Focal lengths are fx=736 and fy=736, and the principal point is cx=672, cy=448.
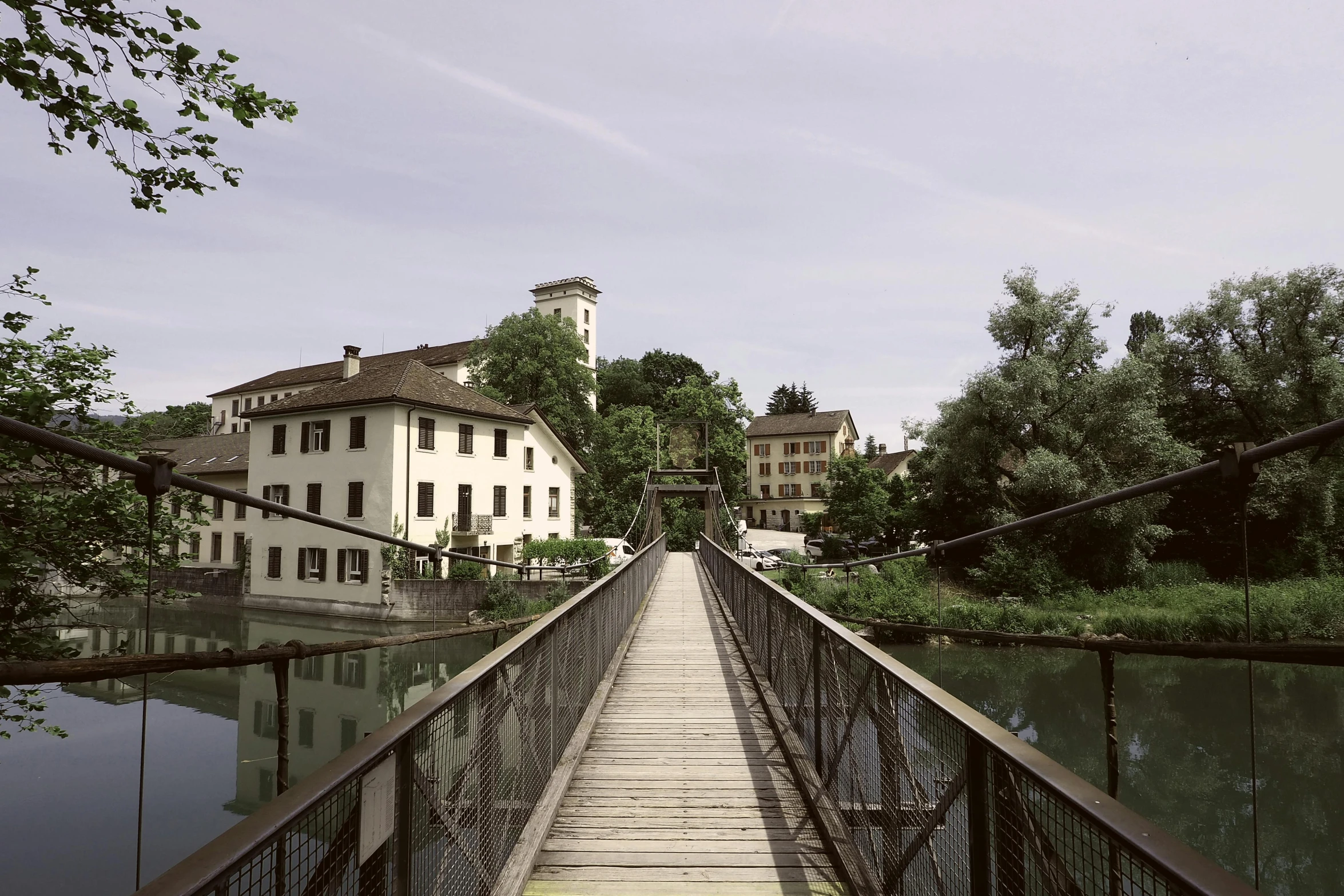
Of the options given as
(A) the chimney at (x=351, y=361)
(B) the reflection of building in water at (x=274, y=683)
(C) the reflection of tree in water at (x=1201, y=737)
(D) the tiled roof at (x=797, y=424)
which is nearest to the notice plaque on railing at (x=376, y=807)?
(C) the reflection of tree in water at (x=1201, y=737)

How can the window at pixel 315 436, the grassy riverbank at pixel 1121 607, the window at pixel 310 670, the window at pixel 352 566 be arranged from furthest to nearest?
the window at pixel 315 436
the window at pixel 352 566
the window at pixel 310 670
the grassy riverbank at pixel 1121 607

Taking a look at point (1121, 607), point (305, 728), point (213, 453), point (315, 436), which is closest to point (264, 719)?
point (305, 728)

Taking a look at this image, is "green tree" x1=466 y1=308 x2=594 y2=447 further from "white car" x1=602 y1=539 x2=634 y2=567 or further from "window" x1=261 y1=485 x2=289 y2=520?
"window" x1=261 y1=485 x2=289 y2=520

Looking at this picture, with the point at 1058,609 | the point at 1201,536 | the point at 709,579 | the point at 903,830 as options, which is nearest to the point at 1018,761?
the point at 903,830

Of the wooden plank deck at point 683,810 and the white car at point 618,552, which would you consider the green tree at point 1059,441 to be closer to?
the white car at point 618,552

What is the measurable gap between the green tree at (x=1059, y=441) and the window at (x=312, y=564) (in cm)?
2006

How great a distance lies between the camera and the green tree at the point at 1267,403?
2147cm

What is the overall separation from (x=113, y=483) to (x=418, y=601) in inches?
698

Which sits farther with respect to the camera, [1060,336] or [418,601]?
[1060,336]

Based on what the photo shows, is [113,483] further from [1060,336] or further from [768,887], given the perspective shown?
[1060,336]

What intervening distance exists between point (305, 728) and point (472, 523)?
1074cm

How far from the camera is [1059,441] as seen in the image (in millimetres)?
22547

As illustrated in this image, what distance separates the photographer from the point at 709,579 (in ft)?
49.8

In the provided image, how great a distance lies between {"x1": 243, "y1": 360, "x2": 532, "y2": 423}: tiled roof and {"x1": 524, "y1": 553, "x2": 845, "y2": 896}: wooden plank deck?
1920cm
